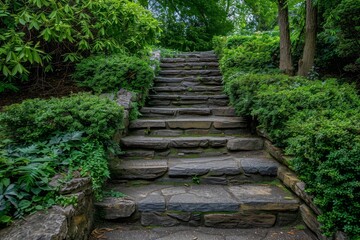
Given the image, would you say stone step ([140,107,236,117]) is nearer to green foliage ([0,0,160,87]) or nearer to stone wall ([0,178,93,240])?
green foliage ([0,0,160,87])

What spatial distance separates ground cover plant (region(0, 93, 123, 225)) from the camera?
6.09 ft

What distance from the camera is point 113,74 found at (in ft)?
14.2

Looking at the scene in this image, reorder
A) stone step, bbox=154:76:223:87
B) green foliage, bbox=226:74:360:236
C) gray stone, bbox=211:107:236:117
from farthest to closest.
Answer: stone step, bbox=154:76:223:87, gray stone, bbox=211:107:236:117, green foliage, bbox=226:74:360:236

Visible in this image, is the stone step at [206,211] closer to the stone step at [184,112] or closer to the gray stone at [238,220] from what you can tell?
the gray stone at [238,220]

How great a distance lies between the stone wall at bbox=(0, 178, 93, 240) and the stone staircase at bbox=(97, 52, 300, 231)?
0.28 meters

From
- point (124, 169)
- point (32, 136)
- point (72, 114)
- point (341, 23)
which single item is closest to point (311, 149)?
point (124, 169)

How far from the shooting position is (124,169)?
9.72 feet

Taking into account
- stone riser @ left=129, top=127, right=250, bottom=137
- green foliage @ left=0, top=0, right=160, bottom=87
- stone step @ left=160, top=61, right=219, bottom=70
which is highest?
green foliage @ left=0, top=0, right=160, bottom=87

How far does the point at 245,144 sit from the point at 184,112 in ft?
4.37

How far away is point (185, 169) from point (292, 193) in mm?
1079

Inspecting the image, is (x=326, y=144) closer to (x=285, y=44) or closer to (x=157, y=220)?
(x=157, y=220)

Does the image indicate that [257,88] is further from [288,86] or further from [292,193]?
[292,193]

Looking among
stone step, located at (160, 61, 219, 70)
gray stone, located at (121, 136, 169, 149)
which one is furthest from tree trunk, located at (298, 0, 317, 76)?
gray stone, located at (121, 136, 169, 149)

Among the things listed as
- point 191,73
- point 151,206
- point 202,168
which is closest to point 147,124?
point 202,168
